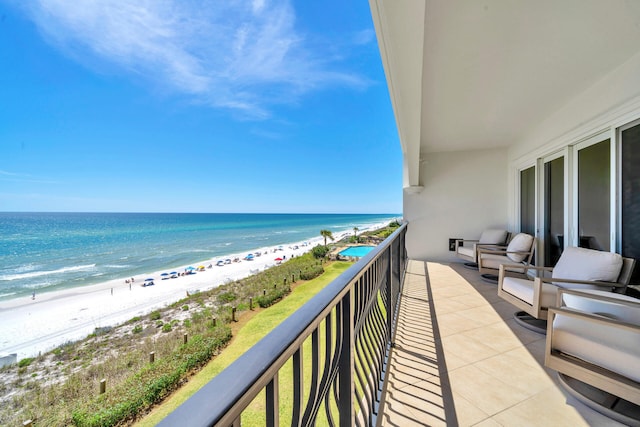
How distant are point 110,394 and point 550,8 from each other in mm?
9307

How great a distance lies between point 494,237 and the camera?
4.84 m

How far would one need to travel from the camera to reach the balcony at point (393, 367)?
389 mm

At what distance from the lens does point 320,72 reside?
13.0 meters

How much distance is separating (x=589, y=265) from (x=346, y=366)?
266 centimetres

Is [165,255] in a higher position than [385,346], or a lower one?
lower

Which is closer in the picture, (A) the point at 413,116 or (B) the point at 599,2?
(B) the point at 599,2

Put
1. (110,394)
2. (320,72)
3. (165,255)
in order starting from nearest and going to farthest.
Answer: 1. (110,394)
2. (320,72)
3. (165,255)

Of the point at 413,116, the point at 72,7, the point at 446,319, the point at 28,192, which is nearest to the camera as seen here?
the point at 446,319

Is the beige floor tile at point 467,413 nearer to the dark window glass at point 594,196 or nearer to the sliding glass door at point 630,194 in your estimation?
the sliding glass door at point 630,194

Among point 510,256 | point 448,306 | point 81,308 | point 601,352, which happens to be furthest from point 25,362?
point 510,256

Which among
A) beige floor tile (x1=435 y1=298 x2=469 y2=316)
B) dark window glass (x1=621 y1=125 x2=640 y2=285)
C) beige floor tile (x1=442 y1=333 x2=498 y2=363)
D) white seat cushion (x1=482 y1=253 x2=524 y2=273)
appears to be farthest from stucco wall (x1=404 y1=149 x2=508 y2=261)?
beige floor tile (x1=442 y1=333 x2=498 y2=363)

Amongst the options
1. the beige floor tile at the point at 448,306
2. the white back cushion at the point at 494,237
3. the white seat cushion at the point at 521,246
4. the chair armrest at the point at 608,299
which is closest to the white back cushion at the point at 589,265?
the chair armrest at the point at 608,299

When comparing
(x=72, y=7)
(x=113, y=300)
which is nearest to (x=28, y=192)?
(x=113, y=300)

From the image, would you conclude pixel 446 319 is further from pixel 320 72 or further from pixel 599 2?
pixel 320 72
